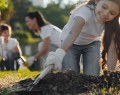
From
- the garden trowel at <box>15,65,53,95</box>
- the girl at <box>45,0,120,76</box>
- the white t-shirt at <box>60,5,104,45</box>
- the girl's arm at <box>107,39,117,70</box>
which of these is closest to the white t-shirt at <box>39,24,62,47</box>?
the girl at <box>45,0,120,76</box>

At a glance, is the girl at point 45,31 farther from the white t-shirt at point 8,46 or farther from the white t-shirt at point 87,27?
the white t-shirt at point 87,27

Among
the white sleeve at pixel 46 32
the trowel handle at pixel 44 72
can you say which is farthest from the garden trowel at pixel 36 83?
the white sleeve at pixel 46 32

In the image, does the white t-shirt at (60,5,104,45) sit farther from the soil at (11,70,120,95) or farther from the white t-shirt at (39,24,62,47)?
the white t-shirt at (39,24,62,47)

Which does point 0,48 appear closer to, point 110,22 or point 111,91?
point 110,22

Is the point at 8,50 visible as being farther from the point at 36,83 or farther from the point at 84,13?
the point at 36,83

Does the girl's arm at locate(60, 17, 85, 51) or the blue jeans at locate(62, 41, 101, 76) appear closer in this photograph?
the girl's arm at locate(60, 17, 85, 51)

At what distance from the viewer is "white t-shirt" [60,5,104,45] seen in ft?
16.6

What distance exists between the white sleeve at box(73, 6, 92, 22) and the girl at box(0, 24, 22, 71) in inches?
225

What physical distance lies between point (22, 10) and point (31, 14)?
56.0 m

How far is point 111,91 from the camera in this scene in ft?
14.2

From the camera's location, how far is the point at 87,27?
18.2ft

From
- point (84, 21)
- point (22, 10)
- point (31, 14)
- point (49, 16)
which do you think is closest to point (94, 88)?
point (84, 21)

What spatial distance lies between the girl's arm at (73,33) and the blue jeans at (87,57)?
1055 millimetres

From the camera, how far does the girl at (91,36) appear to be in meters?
4.75
